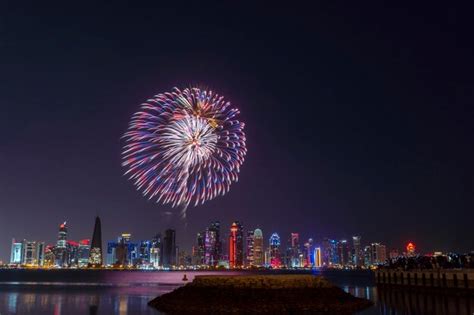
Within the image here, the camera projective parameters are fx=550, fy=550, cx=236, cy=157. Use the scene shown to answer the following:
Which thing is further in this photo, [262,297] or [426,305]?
[426,305]

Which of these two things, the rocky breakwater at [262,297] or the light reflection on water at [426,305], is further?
the light reflection on water at [426,305]

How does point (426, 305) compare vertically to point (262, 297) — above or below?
below

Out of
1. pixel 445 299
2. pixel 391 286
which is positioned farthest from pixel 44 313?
pixel 391 286

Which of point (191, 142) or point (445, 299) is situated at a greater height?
point (191, 142)

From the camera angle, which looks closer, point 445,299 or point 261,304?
point 261,304

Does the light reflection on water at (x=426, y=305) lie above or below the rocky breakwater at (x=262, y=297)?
below

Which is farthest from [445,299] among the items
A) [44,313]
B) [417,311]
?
[44,313]

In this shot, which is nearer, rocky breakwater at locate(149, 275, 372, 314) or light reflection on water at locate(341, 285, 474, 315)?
rocky breakwater at locate(149, 275, 372, 314)

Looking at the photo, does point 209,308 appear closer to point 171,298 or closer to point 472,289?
point 171,298

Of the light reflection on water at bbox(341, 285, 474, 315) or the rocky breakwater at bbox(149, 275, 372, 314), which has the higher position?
the rocky breakwater at bbox(149, 275, 372, 314)

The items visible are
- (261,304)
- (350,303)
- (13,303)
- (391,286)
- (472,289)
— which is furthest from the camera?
(391,286)

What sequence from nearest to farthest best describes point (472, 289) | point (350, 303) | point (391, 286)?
point (350, 303)
point (472, 289)
point (391, 286)
